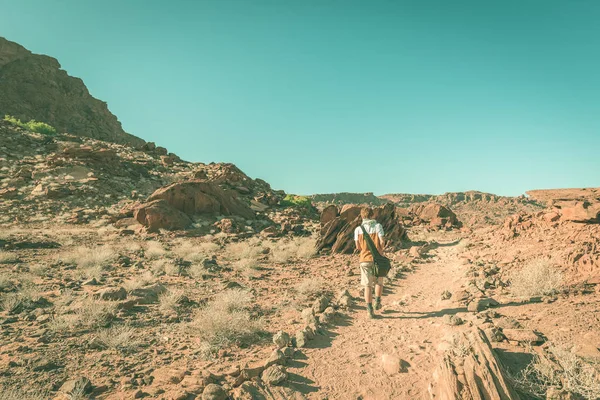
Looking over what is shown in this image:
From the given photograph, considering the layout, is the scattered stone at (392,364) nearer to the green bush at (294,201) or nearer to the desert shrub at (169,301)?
the desert shrub at (169,301)

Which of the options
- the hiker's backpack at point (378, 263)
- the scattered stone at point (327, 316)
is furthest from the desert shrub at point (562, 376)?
the scattered stone at point (327, 316)

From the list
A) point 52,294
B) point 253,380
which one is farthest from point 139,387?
point 52,294

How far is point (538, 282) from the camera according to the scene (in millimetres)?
6418

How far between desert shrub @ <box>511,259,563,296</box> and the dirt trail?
5.02 feet

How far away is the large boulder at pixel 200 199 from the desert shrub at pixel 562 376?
18.2 m

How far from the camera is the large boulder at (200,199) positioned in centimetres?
1853

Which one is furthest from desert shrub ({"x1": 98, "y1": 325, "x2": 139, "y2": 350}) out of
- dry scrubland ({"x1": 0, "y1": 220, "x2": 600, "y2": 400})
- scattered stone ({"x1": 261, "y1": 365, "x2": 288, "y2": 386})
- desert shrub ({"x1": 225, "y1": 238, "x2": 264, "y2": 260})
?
desert shrub ({"x1": 225, "y1": 238, "x2": 264, "y2": 260})

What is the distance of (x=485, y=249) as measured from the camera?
1259cm

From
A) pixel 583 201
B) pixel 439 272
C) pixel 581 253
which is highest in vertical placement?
pixel 583 201

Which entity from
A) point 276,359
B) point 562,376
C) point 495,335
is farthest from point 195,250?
point 562,376

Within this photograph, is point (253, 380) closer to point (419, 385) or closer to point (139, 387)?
point (139, 387)

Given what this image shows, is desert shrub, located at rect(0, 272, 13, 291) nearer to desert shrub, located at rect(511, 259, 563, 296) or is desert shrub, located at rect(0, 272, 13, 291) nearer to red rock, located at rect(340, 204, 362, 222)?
desert shrub, located at rect(511, 259, 563, 296)

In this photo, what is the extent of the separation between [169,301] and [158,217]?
Answer: 11029 millimetres

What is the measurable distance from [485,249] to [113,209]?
20328 mm
